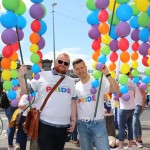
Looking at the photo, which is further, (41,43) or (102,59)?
(41,43)

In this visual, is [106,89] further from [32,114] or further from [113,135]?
[113,135]

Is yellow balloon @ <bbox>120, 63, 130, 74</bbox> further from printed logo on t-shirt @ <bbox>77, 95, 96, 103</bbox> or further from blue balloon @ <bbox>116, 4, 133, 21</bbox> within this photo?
blue balloon @ <bbox>116, 4, 133, 21</bbox>

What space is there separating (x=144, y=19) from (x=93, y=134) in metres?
1.60

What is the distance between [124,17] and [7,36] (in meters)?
1.43

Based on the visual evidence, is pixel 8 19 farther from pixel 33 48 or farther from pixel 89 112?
pixel 89 112

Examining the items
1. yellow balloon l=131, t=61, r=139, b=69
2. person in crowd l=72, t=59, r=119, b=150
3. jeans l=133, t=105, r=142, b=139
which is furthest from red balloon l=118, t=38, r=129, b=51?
jeans l=133, t=105, r=142, b=139

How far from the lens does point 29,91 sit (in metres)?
3.99

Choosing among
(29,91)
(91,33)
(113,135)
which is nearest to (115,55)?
(91,33)

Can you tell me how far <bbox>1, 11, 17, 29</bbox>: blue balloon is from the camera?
12.6 feet

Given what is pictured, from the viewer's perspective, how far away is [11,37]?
3.94 m

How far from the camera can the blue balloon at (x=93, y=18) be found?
449cm

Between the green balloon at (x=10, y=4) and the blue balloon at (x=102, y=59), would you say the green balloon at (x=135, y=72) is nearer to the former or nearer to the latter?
the blue balloon at (x=102, y=59)

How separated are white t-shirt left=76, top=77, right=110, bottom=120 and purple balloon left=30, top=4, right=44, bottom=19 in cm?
107

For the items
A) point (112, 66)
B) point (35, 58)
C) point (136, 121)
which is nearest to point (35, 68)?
point (35, 58)
